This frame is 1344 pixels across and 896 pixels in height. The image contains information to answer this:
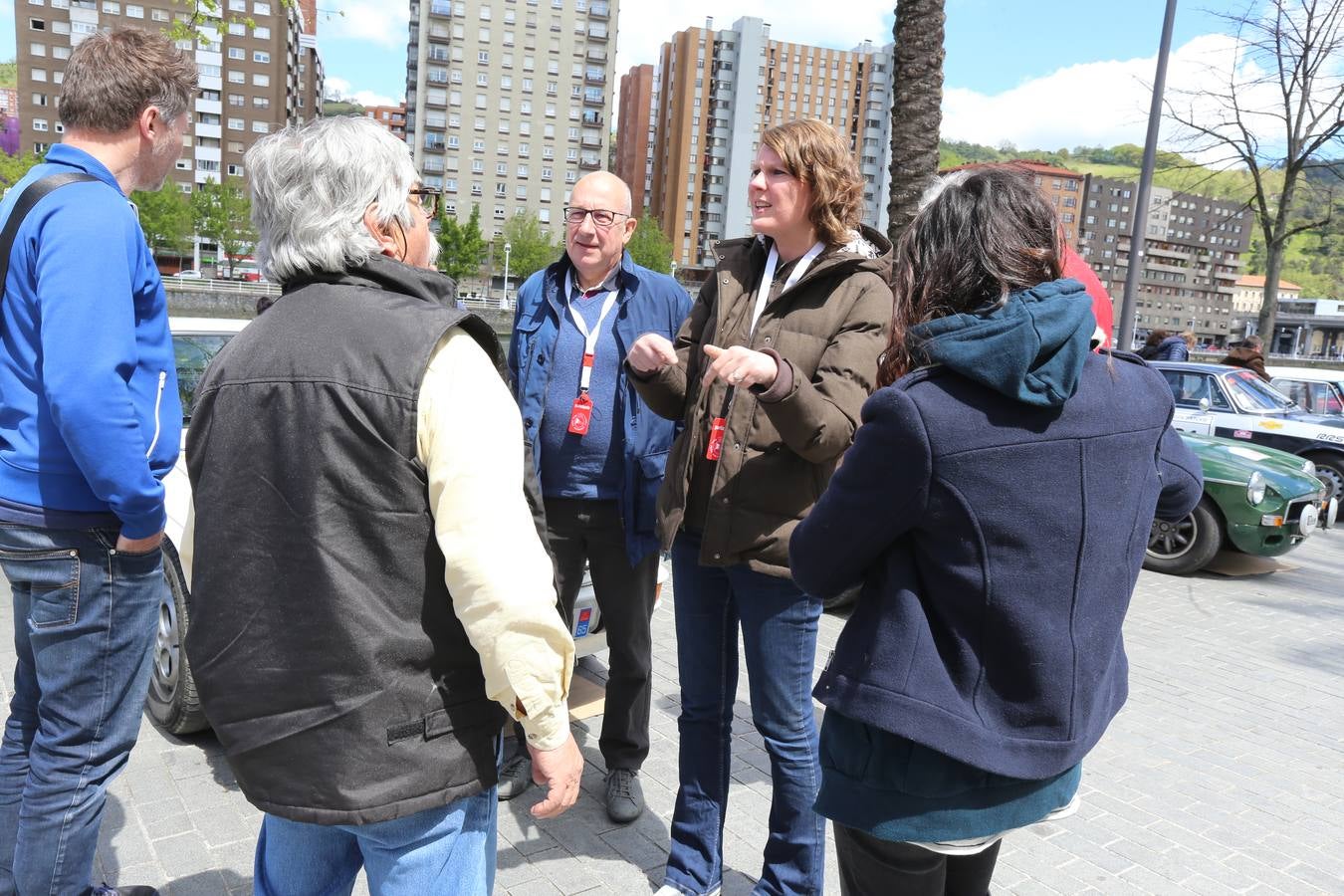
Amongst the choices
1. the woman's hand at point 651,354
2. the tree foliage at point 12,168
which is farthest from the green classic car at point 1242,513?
the tree foliage at point 12,168

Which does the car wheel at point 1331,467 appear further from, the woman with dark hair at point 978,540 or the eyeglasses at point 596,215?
the woman with dark hair at point 978,540

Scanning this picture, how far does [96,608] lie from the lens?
238 centimetres

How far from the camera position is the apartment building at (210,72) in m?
84.4

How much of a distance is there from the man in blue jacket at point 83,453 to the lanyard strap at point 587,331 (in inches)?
57.9

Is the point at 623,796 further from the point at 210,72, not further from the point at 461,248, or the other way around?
the point at 210,72

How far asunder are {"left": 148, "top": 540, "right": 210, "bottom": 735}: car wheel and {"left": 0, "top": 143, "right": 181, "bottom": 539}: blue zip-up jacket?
5.58 ft

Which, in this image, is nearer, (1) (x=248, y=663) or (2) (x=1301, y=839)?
(1) (x=248, y=663)

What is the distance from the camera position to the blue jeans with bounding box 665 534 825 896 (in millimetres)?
2768

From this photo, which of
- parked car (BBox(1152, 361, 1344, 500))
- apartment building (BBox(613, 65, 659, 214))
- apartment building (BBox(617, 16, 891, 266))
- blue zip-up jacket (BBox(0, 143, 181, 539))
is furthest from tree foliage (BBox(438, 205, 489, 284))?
blue zip-up jacket (BBox(0, 143, 181, 539))

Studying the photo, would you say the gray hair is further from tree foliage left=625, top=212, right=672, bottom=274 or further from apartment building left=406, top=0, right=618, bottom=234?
apartment building left=406, top=0, right=618, bottom=234

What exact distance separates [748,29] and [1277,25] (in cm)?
10342

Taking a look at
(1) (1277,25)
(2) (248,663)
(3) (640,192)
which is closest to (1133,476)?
(2) (248,663)

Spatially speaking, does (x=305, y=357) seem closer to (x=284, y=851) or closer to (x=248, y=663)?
(x=248, y=663)

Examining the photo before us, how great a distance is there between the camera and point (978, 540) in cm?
171
